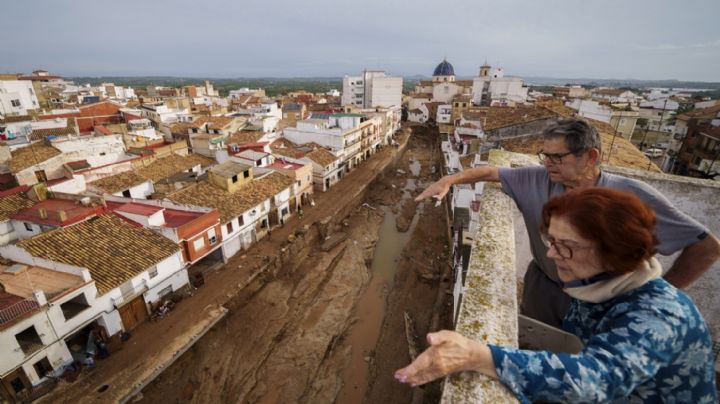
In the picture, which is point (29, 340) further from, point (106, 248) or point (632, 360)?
point (632, 360)

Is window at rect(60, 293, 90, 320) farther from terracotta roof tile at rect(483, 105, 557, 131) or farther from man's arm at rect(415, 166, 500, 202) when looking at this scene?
terracotta roof tile at rect(483, 105, 557, 131)

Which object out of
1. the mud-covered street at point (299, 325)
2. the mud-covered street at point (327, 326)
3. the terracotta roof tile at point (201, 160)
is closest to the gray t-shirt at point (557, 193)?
the mud-covered street at point (299, 325)

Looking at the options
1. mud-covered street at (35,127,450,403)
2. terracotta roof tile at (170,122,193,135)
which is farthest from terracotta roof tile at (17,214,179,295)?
terracotta roof tile at (170,122,193,135)

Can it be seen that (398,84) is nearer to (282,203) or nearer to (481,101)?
(481,101)

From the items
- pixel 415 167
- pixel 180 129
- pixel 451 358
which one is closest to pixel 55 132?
pixel 180 129

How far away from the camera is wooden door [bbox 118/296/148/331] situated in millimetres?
15312

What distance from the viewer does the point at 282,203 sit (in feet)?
85.3

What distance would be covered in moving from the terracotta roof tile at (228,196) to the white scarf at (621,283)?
2051cm

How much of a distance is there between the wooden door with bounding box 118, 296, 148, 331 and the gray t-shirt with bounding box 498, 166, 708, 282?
17.8m

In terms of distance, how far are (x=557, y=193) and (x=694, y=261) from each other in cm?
131

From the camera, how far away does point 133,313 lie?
51.4 feet

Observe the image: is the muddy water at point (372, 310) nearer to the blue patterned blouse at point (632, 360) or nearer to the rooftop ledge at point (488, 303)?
the rooftop ledge at point (488, 303)

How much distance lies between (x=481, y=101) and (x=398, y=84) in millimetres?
19122

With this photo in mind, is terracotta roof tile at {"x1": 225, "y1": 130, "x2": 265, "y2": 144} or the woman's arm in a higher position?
the woman's arm
